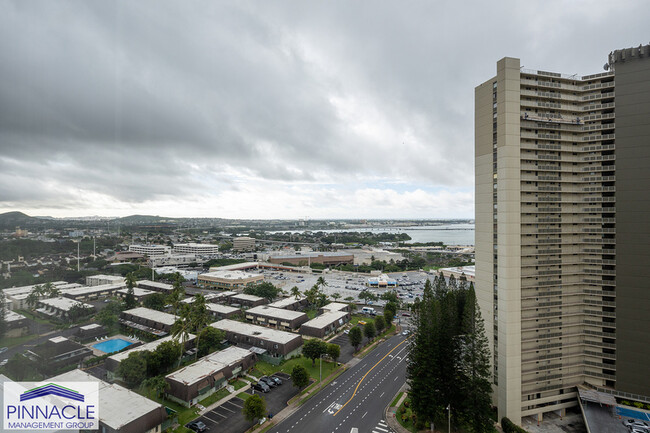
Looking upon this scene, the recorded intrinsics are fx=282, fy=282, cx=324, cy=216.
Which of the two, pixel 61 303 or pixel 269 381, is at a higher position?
pixel 61 303

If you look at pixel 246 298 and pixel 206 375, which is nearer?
pixel 206 375

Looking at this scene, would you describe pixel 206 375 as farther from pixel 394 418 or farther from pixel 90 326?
pixel 90 326

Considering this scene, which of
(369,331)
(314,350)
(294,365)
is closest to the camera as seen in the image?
(314,350)

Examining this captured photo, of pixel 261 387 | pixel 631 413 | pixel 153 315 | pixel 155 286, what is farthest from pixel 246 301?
pixel 631 413

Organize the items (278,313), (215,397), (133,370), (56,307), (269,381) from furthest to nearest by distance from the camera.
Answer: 1. (278,313)
2. (56,307)
3. (269,381)
4. (215,397)
5. (133,370)

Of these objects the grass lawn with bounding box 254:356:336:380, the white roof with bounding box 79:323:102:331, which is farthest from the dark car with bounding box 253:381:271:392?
the white roof with bounding box 79:323:102:331

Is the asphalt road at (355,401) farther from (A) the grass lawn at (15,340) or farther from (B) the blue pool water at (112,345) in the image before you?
(B) the blue pool water at (112,345)

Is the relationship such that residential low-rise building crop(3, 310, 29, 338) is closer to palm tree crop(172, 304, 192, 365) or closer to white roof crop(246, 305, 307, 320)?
palm tree crop(172, 304, 192, 365)

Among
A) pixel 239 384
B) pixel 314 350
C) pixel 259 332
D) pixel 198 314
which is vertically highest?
pixel 198 314
